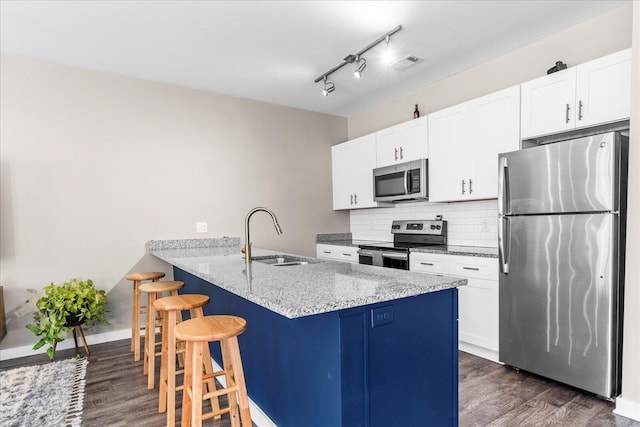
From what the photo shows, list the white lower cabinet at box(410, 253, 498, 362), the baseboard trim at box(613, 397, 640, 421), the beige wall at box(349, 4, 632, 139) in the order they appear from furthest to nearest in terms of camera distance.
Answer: the white lower cabinet at box(410, 253, 498, 362), the beige wall at box(349, 4, 632, 139), the baseboard trim at box(613, 397, 640, 421)

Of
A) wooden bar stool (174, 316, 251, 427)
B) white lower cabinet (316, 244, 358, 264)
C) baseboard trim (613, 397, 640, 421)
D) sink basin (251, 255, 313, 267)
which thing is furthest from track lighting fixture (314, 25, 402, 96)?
baseboard trim (613, 397, 640, 421)

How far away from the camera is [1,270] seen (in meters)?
3.09

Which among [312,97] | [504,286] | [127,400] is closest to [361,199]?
[312,97]

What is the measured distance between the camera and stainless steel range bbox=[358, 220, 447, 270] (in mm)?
3600

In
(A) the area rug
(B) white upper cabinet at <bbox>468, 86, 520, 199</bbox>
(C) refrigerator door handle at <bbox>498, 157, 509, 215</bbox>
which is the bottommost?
(A) the area rug

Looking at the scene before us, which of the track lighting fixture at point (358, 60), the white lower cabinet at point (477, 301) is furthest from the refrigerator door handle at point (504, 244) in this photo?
the track lighting fixture at point (358, 60)

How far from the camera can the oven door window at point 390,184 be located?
154 inches

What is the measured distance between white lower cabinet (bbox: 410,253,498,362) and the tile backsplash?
522mm

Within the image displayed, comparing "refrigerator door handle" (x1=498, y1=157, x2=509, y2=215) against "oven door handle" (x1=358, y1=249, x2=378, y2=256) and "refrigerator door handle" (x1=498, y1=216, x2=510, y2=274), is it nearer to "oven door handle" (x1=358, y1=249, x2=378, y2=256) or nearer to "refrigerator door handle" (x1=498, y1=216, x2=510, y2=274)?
"refrigerator door handle" (x1=498, y1=216, x2=510, y2=274)

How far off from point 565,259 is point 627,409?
88 cm

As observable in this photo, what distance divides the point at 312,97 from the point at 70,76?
7.99ft

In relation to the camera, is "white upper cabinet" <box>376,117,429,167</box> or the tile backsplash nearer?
the tile backsplash

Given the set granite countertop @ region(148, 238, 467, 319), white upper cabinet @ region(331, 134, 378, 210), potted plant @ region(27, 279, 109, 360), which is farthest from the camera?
white upper cabinet @ region(331, 134, 378, 210)

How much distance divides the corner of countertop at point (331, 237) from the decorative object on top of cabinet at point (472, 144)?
1.70 meters
